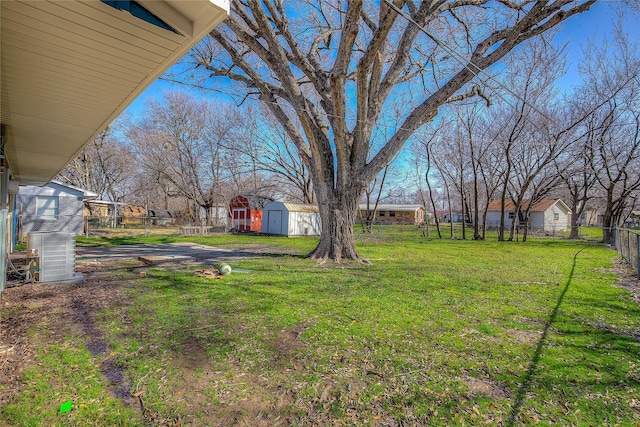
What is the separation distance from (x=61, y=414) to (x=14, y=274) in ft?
21.1

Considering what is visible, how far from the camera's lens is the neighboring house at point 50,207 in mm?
16031

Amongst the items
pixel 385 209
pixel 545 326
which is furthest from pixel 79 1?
pixel 385 209

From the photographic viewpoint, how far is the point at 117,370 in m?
2.91

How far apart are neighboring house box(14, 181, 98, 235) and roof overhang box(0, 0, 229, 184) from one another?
15528 millimetres

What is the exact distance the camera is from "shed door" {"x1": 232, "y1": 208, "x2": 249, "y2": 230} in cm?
2488

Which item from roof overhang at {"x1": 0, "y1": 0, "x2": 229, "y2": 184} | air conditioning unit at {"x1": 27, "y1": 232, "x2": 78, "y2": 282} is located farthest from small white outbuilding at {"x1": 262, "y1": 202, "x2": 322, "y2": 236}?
roof overhang at {"x1": 0, "y1": 0, "x2": 229, "y2": 184}

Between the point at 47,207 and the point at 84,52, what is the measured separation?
18.8m

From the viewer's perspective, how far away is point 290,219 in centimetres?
2112

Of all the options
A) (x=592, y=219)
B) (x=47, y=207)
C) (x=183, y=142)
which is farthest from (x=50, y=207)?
(x=592, y=219)

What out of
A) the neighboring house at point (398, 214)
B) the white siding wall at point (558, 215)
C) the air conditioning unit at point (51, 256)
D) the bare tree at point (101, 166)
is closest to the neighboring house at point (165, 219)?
the bare tree at point (101, 166)

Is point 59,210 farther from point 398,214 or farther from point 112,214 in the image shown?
point 398,214

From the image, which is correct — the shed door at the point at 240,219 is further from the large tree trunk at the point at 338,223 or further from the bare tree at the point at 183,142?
the large tree trunk at the point at 338,223

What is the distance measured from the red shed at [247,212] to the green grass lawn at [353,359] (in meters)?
18.2

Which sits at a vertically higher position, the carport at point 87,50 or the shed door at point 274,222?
the carport at point 87,50
